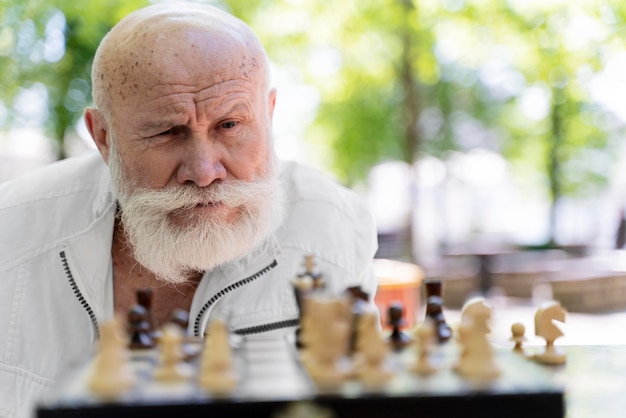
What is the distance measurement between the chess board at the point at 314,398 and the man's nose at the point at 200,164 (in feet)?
3.10

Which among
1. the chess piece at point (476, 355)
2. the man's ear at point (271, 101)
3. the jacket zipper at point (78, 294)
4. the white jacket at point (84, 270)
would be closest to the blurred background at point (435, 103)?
the man's ear at point (271, 101)

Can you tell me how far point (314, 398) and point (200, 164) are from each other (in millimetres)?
1156

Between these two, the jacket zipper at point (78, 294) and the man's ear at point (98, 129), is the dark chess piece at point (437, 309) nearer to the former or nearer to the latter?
the jacket zipper at point (78, 294)

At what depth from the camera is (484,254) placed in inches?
388

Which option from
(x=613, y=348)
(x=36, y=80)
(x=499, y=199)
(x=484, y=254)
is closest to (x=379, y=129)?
(x=484, y=254)

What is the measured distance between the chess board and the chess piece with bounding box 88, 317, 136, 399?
0.04ft

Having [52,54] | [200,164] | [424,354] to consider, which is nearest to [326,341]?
[424,354]

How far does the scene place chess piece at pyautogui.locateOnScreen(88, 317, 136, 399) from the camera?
1.00 m

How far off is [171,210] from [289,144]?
12.2 m

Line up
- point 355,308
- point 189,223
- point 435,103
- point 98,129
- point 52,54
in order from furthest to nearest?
1. point 435,103
2. point 52,54
3. point 98,129
4. point 189,223
5. point 355,308

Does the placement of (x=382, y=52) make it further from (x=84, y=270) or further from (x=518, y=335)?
(x=518, y=335)

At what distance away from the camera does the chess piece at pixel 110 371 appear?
1.00 metres

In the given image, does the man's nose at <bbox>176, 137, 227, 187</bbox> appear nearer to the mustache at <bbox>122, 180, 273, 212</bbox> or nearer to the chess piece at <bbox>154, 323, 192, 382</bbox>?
the mustache at <bbox>122, 180, 273, 212</bbox>

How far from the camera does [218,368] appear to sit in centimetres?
106
